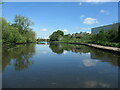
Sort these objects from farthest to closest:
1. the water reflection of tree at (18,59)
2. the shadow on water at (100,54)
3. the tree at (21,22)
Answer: the tree at (21,22) < the shadow on water at (100,54) < the water reflection of tree at (18,59)

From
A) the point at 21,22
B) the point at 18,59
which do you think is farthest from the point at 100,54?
the point at 21,22

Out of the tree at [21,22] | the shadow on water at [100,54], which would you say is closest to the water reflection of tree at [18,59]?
the shadow on water at [100,54]

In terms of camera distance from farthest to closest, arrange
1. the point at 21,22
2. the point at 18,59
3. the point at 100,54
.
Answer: the point at 21,22, the point at 100,54, the point at 18,59

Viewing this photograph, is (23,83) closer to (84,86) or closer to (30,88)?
(30,88)

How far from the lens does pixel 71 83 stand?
3.93 m

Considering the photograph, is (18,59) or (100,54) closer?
(18,59)

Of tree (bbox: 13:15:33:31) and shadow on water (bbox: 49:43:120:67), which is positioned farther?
tree (bbox: 13:15:33:31)

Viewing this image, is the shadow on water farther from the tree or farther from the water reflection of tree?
the tree

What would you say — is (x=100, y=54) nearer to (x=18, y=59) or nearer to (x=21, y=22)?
→ (x=18, y=59)

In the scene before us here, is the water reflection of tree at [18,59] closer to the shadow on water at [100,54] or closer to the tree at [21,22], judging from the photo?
the shadow on water at [100,54]

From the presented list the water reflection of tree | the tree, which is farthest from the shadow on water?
the tree

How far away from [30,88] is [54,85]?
2.43ft

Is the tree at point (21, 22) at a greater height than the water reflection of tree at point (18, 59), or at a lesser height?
greater

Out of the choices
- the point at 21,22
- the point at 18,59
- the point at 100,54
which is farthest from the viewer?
the point at 21,22
